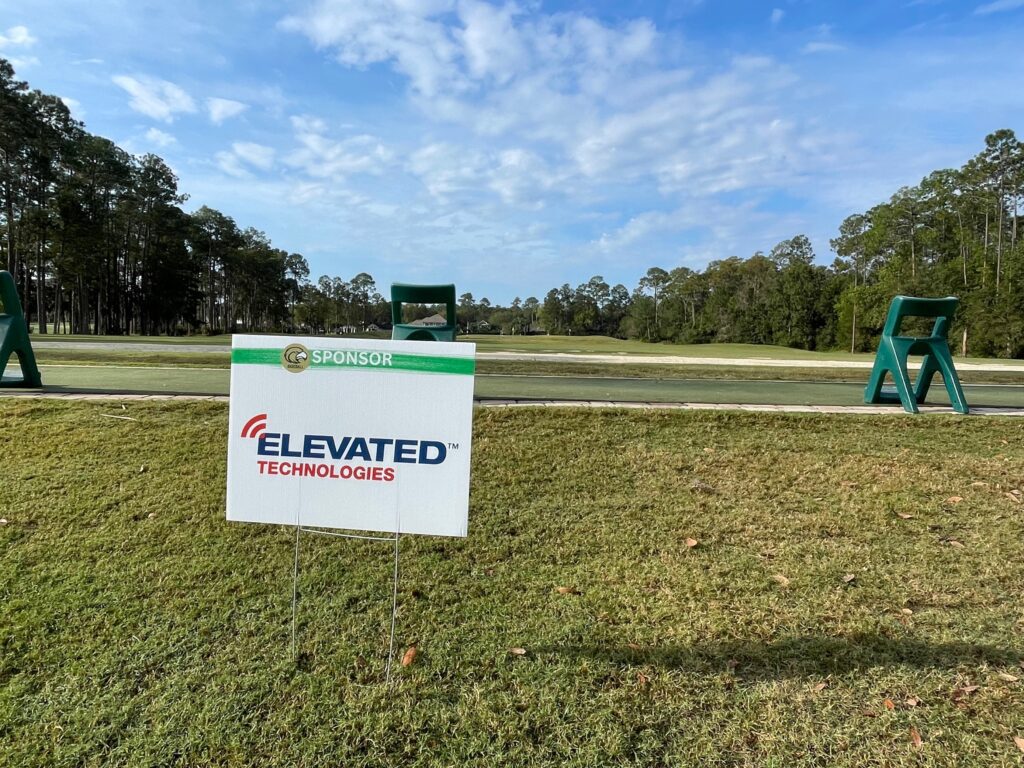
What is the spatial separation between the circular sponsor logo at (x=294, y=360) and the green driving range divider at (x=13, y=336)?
6034mm

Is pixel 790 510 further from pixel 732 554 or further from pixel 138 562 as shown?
pixel 138 562

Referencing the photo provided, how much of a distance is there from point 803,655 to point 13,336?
8.08m

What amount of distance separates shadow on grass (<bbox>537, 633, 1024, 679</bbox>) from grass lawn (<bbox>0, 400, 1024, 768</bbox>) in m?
0.01

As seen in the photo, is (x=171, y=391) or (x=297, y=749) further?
(x=171, y=391)

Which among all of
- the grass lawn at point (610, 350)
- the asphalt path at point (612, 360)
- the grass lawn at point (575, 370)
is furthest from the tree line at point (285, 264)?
the grass lawn at point (575, 370)

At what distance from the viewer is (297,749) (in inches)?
75.0

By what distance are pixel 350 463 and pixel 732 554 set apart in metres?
2.38

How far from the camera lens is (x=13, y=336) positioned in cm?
619

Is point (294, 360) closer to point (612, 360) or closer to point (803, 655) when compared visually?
point (803, 655)

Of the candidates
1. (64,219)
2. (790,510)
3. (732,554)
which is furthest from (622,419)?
(64,219)

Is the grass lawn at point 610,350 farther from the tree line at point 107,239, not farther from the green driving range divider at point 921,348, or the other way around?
the tree line at point 107,239

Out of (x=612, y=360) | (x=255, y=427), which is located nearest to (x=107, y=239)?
(x=612, y=360)

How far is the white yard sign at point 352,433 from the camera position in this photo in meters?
2.10

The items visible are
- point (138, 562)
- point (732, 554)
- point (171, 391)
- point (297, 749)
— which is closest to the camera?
point (297, 749)
